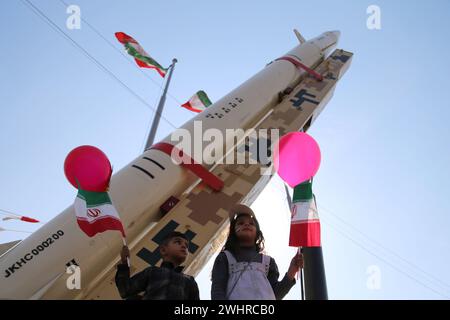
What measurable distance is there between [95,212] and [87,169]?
11.0 inches

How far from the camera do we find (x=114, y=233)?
3145 mm

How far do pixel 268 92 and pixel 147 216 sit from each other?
10.1 ft

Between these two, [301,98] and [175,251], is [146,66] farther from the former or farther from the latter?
[175,251]

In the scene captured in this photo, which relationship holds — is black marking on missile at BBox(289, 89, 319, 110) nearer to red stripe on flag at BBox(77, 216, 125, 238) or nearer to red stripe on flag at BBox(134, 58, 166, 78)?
red stripe on flag at BBox(134, 58, 166, 78)

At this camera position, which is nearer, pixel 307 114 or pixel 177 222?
pixel 177 222

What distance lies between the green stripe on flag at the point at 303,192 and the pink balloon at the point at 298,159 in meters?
0.03

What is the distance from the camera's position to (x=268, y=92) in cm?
560

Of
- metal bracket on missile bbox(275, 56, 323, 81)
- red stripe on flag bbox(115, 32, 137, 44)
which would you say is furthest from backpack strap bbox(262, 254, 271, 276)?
red stripe on flag bbox(115, 32, 137, 44)

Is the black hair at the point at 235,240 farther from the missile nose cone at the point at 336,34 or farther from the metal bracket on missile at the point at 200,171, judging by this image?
the missile nose cone at the point at 336,34

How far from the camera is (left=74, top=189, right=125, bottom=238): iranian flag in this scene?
85.3 inches

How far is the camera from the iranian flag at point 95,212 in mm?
2166
